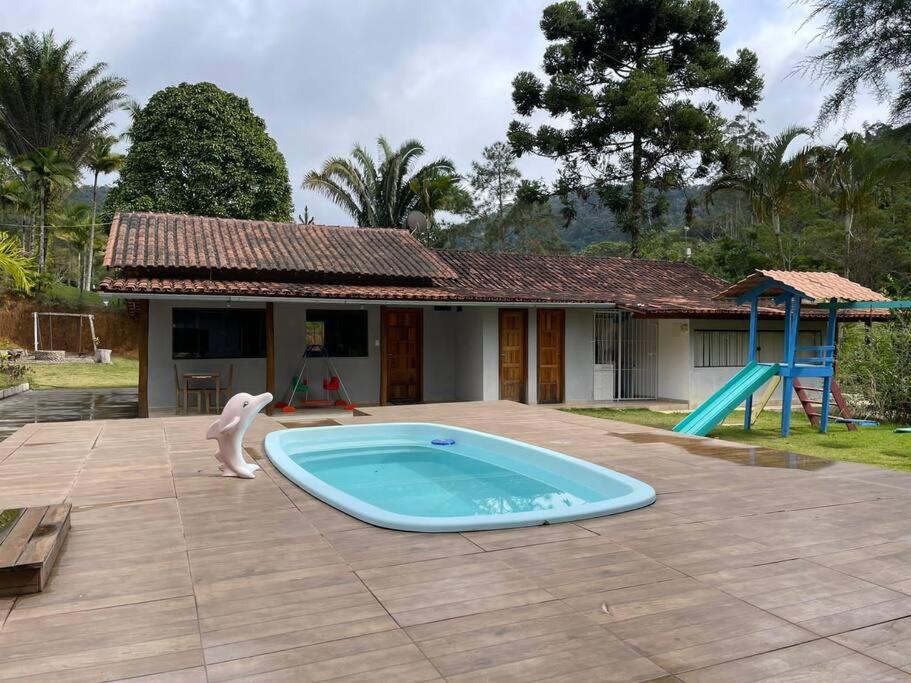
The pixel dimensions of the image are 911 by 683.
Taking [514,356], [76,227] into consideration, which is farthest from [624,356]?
[76,227]

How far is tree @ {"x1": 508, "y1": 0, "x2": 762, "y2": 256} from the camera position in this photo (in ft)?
78.0

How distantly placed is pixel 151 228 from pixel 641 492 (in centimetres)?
1251

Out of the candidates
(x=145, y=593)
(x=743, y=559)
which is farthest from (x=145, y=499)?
(x=743, y=559)

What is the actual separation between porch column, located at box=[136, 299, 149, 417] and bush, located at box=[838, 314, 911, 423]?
13414 mm

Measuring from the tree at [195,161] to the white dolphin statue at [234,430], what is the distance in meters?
20.8

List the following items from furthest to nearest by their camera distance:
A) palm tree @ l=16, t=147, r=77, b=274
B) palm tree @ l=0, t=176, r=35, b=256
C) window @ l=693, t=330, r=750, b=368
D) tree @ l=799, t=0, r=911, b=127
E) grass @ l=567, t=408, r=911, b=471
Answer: palm tree @ l=0, t=176, r=35, b=256, palm tree @ l=16, t=147, r=77, b=274, window @ l=693, t=330, r=750, b=368, tree @ l=799, t=0, r=911, b=127, grass @ l=567, t=408, r=911, b=471

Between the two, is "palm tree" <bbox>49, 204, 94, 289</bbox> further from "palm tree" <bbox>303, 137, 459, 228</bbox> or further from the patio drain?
the patio drain

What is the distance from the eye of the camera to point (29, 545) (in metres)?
3.67

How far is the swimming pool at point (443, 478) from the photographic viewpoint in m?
4.93

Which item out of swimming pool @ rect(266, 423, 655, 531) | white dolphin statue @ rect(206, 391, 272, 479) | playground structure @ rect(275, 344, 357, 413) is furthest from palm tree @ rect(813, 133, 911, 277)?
white dolphin statue @ rect(206, 391, 272, 479)

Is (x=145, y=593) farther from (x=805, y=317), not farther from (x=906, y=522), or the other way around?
(x=805, y=317)

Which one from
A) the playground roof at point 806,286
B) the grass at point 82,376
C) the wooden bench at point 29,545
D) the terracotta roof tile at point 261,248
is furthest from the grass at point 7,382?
the playground roof at point 806,286

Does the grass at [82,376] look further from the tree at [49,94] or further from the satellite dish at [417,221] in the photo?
the tree at [49,94]

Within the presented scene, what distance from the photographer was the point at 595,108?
23984mm
